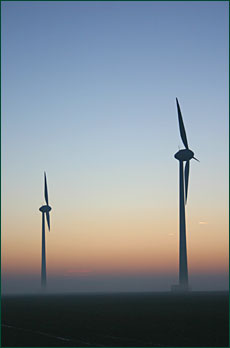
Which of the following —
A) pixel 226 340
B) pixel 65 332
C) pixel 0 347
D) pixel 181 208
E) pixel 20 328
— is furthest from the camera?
pixel 181 208

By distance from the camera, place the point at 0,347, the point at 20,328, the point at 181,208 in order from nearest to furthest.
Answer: the point at 0,347 → the point at 20,328 → the point at 181,208

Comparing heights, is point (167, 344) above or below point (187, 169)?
below

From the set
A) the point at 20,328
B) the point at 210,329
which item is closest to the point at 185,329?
the point at 210,329

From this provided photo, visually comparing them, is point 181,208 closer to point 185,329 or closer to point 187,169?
point 187,169

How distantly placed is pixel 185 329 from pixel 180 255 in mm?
106996

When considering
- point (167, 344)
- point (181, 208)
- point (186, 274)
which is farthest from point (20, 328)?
point (186, 274)

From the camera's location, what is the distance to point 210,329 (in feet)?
197

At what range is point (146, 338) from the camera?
5056cm

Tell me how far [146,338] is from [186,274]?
123653mm

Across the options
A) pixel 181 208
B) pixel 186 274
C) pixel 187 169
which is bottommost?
pixel 186 274

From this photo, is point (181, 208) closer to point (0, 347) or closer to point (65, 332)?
point (65, 332)

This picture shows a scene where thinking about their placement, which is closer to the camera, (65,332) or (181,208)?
(65,332)

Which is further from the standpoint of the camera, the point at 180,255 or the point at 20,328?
the point at 180,255

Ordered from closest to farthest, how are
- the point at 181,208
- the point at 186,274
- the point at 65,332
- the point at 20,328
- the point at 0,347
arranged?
the point at 0,347 → the point at 65,332 → the point at 20,328 → the point at 181,208 → the point at 186,274
